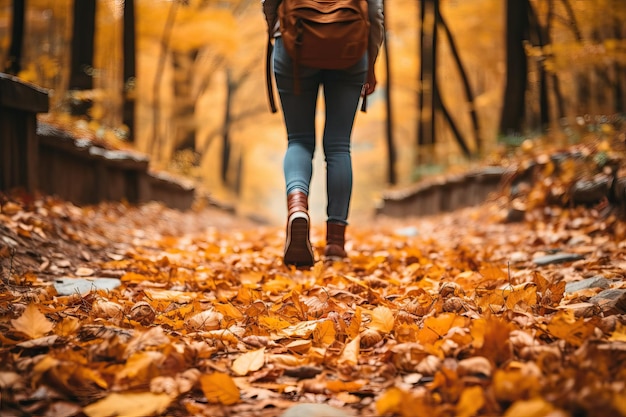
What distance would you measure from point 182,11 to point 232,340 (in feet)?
34.7

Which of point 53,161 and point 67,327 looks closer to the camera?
point 67,327

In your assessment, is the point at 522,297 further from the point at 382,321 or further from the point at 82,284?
the point at 82,284

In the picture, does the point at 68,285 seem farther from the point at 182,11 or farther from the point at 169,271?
the point at 182,11

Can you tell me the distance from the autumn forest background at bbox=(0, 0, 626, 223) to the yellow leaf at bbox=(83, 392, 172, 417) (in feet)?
13.8

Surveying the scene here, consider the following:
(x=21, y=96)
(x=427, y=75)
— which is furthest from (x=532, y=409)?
(x=427, y=75)

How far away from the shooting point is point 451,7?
34.9 feet

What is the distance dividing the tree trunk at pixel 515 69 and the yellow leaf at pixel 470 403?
652 centimetres

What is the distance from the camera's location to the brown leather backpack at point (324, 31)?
96.6 inches

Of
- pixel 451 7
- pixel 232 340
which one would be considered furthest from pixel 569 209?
pixel 451 7

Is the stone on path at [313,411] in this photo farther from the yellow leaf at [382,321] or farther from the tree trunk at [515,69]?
the tree trunk at [515,69]

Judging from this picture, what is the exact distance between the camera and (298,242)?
2531 millimetres

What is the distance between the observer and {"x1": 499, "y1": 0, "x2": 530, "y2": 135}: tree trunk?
6586 mm

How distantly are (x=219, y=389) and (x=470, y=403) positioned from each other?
51 cm

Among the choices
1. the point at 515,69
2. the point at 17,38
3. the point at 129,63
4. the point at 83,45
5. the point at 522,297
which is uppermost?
the point at 129,63
